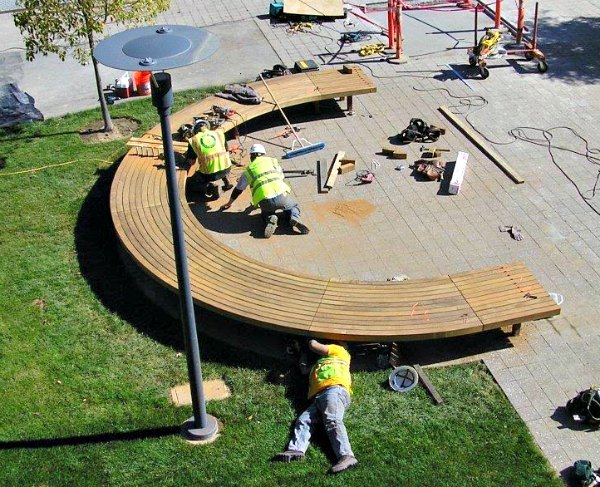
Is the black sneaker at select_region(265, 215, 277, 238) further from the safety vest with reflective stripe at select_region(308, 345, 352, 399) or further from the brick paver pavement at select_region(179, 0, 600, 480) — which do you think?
Answer: the safety vest with reflective stripe at select_region(308, 345, 352, 399)

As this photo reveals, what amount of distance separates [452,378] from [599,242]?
3.82 m

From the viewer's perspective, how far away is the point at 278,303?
10.2m

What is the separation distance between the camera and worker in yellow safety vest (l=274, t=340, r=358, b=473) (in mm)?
8727

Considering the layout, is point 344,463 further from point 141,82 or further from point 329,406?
point 141,82

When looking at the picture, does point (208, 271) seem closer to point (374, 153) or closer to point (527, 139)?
point (374, 153)

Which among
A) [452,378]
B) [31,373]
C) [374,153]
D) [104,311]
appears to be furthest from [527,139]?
[31,373]

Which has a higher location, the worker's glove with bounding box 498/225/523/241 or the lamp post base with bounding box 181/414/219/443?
the lamp post base with bounding box 181/414/219/443

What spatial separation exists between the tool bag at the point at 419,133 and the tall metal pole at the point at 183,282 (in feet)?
23.4

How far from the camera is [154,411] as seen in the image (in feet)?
31.0

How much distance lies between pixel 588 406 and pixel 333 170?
20.1ft

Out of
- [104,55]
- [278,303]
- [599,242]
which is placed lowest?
[599,242]

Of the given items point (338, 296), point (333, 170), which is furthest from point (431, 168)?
point (338, 296)

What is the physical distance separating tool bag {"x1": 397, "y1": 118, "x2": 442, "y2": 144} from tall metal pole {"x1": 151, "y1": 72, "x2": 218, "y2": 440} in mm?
7141

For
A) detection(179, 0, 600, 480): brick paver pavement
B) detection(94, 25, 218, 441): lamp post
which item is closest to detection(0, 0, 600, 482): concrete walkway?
detection(179, 0, 600, 480): brick paver pavement
